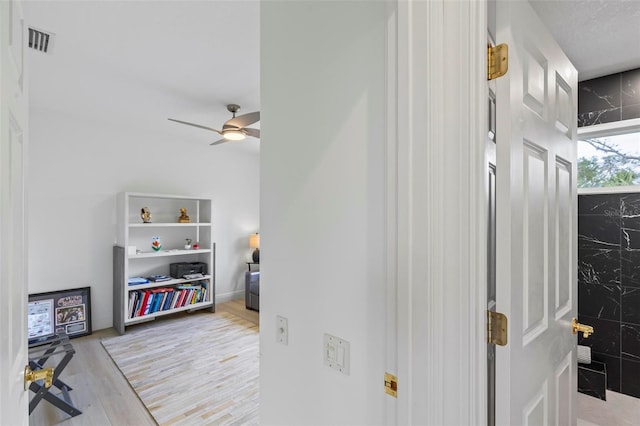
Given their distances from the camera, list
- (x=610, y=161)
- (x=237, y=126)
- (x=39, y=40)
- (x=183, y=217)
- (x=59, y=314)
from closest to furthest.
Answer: (x=39, y=40) → (x=610, y=161) → (x=237, y=126) → (x=59, y=314) → (x=183, y=217)

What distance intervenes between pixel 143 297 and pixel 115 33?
295cm

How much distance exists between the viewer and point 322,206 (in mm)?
1012

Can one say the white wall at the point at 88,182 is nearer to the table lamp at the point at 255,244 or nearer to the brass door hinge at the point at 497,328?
the table lamp at the point at 255,244

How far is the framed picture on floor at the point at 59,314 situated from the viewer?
3.29 m

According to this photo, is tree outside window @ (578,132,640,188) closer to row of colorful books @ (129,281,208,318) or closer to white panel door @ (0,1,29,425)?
white panel door @ (0,1,29,425)

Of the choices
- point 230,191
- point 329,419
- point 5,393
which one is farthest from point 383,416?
point 230,191

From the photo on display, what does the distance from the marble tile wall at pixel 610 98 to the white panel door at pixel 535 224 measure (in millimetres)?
1564

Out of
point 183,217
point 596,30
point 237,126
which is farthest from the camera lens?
point 183,217

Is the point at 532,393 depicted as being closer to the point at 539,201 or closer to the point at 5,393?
the point at 539,201

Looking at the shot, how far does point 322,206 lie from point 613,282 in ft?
8.62

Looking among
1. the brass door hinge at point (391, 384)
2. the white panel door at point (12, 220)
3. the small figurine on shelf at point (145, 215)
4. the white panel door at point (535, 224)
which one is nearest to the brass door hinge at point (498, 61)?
the white panel door at point (535, 224)

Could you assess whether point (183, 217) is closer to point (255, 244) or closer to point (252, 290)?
point (255, 244)

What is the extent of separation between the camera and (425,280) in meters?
0.75

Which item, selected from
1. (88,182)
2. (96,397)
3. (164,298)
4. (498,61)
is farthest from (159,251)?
(498,61)
